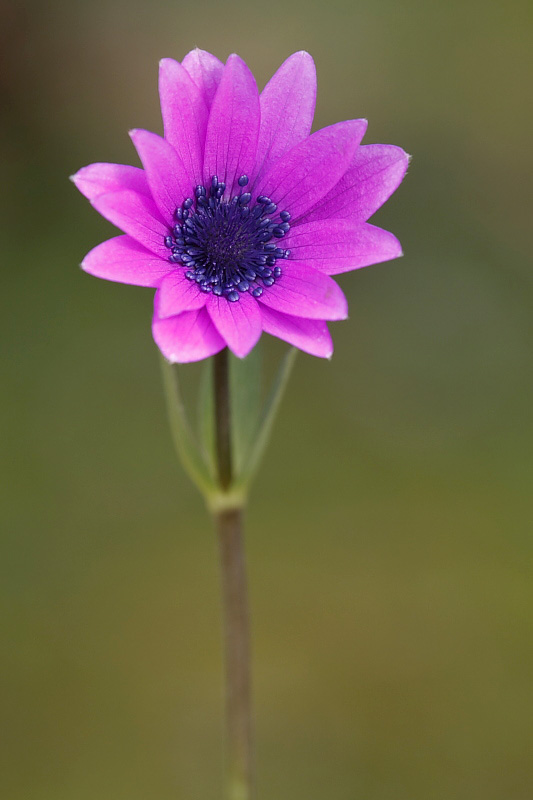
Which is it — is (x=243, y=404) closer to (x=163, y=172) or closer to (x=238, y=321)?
(x=238, y=321)

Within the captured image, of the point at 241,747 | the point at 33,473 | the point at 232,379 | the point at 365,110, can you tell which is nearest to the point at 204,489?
the point at 232,379

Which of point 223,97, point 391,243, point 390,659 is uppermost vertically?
point 223,97

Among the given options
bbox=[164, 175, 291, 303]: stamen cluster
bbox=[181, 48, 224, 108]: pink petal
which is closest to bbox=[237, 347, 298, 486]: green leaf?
bbox=[164, 175, 291, 303]: stamen cluster

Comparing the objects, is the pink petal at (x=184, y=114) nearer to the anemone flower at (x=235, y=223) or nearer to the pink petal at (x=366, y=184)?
the anemone flower at (x=235, y=223)

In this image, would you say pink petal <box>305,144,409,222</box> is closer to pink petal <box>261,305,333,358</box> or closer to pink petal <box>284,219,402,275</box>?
pink petal <box>284,219,402,275</box>

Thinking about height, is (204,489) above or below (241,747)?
above

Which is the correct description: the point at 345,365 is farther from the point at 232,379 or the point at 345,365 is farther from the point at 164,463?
the point at 232,379
